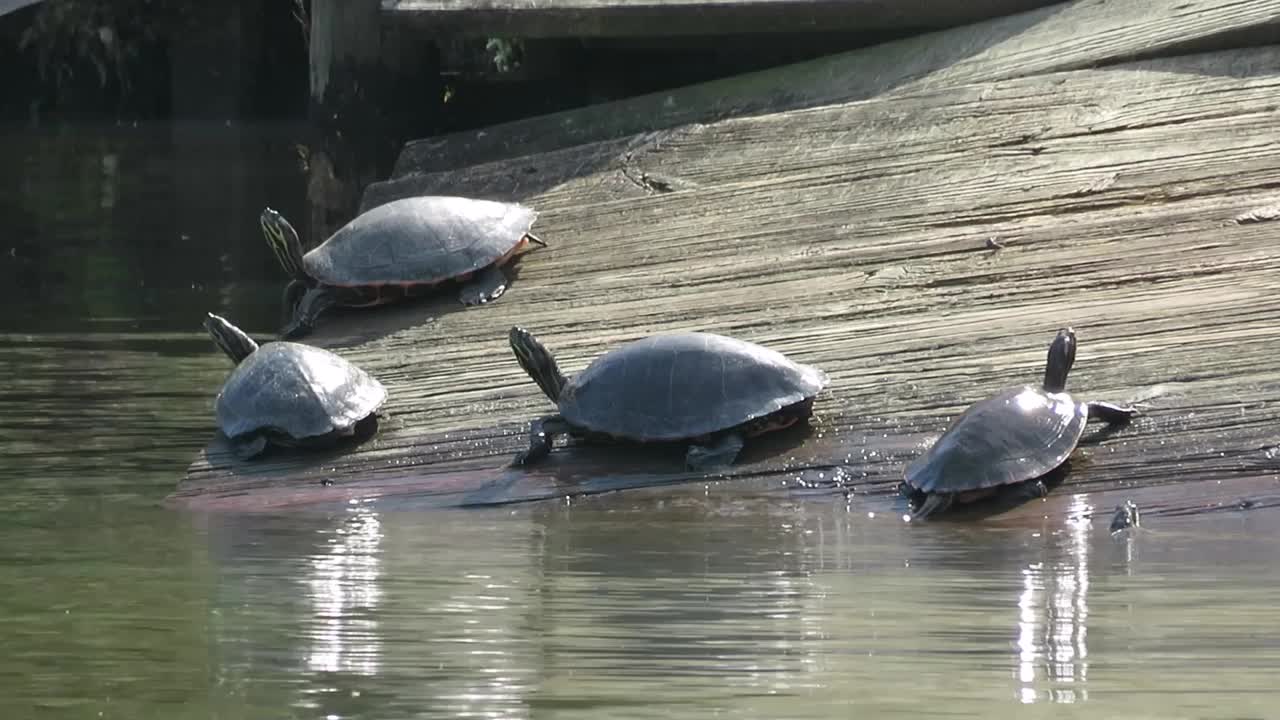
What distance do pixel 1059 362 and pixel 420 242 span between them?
232 centimetres

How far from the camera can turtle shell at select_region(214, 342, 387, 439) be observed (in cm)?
480

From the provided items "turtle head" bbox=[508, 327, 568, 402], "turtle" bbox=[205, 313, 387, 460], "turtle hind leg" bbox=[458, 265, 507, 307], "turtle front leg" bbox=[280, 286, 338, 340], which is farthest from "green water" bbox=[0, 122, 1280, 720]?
"turtle hind leg" bbox=[458, 265, 507, 307]

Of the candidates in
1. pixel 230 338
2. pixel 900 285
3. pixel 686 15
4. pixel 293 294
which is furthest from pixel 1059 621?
pixel 686 15

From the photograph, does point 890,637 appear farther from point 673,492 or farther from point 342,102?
point 342,102

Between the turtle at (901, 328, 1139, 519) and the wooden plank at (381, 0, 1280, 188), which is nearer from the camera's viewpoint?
the turtle at (901, 328, 1139, 519)

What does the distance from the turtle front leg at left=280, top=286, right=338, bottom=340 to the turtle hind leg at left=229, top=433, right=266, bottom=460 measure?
0.95 meters

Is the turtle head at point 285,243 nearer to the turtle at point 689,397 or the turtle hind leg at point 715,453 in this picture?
the turtle at point 689,397

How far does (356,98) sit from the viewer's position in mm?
7977

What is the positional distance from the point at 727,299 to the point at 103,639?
8.16 feet

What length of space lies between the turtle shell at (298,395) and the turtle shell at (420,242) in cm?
66

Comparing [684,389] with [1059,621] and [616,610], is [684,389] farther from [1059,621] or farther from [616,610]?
[1059,621]

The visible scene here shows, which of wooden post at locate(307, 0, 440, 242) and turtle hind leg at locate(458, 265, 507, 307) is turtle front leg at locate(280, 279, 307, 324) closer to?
turtle hind leg at locate(458, 265, 507, 307)

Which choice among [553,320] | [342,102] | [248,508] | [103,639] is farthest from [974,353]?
[342,102]

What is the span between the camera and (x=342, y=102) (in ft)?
26.2
